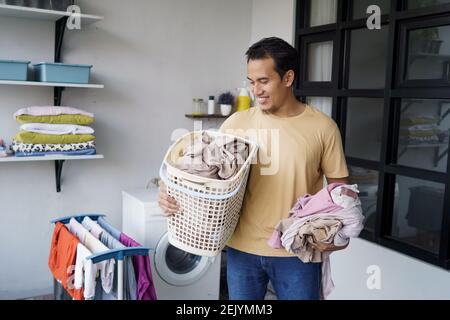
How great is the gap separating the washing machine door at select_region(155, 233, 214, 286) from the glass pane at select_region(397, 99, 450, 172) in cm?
144

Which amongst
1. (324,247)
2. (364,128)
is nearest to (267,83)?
(324,247)

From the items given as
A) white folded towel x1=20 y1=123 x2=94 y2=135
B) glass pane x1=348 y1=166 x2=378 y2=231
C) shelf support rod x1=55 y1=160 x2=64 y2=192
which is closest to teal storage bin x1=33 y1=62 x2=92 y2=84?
white folded towel x1=20 y1=123 x2=94 y2=135

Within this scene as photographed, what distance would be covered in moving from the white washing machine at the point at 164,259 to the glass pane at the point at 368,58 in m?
1.48

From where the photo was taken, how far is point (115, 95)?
3.35 meters

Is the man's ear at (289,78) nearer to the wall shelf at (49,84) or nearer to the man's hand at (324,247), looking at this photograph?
the man's hand at (324,247)

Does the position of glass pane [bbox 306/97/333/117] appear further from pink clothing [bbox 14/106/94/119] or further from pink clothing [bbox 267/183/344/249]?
pink clothing [bbox 267/183/344/249]

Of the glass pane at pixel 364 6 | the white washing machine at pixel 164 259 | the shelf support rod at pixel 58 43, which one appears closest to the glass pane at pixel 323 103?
the glass pane at pixel 364 6

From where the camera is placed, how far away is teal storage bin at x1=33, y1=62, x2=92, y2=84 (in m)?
2.87

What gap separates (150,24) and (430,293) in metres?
2.49

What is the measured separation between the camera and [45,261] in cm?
328

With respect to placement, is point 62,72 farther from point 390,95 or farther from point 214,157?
point 390,95

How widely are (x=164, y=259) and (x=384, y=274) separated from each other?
1328mm
